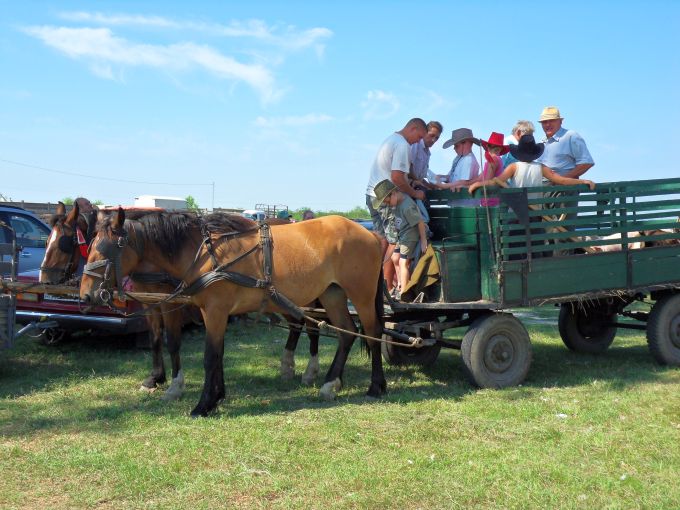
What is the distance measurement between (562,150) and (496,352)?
2.40 metres

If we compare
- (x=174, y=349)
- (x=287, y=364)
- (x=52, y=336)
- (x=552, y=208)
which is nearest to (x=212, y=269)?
(x=174, y=349)

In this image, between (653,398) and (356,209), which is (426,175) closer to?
(653,398)

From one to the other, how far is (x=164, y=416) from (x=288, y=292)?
1.51 m

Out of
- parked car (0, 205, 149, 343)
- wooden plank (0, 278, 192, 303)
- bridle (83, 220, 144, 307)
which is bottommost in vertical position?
parked car (0, 205, 149, 343)

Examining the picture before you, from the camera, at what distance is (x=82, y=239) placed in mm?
6785

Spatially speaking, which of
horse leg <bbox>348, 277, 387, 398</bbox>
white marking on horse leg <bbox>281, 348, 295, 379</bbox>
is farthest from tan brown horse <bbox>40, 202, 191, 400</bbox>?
horse leg <bbox>348, 277, 387, 398</bbox>

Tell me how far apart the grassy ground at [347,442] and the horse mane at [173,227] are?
1454 mm

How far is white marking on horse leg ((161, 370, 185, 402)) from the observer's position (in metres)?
6.49

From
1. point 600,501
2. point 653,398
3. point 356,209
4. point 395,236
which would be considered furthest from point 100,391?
point 356,209

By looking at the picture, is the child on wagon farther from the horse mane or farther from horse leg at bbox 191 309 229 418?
horse leg at bbox 191 309 229 418

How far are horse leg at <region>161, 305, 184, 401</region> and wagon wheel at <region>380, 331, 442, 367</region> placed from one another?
244 cm

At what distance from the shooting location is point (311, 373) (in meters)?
7.31

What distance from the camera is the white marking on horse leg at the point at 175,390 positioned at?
21.3ft

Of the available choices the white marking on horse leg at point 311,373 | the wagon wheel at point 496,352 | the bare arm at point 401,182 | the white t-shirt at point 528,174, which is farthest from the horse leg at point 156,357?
the white t-shirt at point 528,174
